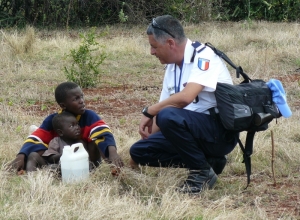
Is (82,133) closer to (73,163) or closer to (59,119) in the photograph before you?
(59,119)

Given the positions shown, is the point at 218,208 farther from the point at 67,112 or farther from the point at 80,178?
the point at 67,112

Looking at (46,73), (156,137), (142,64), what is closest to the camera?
(156,137)

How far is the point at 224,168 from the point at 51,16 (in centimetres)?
1172

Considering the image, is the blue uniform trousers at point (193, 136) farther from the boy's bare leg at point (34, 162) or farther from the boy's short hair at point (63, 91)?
the boy's bare leg at point (34, 162)

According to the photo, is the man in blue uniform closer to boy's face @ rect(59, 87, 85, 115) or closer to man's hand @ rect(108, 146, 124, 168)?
man's hand @ rect(108, 146, 124, 168)

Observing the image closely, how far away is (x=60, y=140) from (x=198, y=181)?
123 centimetres

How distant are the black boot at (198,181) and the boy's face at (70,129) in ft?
3.21

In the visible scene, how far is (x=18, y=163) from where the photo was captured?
495cm

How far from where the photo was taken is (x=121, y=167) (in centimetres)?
477

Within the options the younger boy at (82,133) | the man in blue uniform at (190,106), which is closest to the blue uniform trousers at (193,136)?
the man in blue uniform at (190,106)

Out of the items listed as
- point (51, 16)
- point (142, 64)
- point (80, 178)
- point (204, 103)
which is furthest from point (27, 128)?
point (51, 16)

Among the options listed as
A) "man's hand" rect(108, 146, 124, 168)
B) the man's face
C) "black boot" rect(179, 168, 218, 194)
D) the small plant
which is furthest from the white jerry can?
the small plant

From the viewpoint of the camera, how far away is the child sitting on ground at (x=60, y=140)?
4949 millimetres

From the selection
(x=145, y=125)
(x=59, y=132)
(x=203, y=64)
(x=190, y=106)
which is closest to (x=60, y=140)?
(x=59, y=132)
